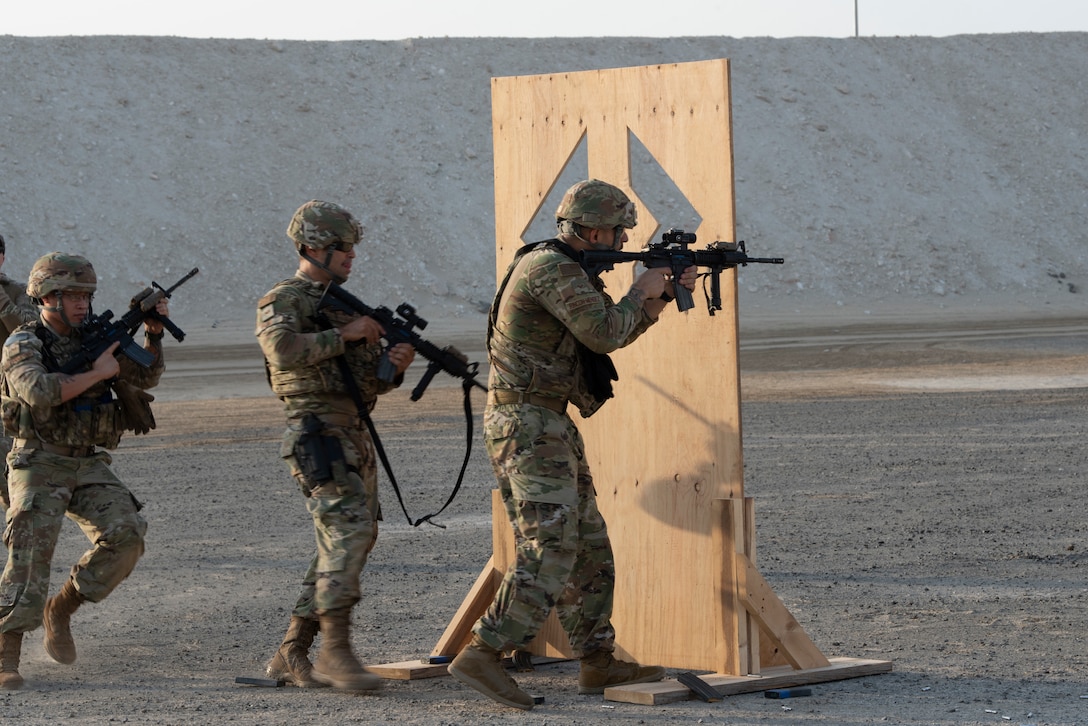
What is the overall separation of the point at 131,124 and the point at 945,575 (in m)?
44.8

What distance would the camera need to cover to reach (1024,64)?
64.5 metres

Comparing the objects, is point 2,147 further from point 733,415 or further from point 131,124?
point 733,415

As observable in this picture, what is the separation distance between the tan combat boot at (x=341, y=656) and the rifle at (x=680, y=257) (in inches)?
64.2

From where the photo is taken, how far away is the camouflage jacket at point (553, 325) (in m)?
5.60

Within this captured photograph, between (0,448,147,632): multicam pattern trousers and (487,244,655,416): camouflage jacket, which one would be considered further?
(0,448,147,632): multicam pattern trousers

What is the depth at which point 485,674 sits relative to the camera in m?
5.73

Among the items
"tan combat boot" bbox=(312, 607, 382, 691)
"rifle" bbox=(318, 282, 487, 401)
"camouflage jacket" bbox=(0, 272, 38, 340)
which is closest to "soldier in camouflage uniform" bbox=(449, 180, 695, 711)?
"rifle" bbox=(318, 282, 487, 401)

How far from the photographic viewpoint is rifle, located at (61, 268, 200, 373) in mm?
6480

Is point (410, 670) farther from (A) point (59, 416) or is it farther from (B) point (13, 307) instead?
(B) point (13, 307)

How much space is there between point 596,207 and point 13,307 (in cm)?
353

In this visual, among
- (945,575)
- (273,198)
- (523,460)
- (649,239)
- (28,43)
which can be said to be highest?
(28,43)

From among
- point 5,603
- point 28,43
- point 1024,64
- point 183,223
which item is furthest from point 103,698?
point 1024,64

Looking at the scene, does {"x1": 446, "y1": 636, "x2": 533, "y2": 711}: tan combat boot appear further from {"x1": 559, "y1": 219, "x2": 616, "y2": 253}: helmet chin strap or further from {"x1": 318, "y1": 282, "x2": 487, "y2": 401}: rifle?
{"x1": 559, "y1": 219, "x2": 616, "y2": 253}: helmet chin strap

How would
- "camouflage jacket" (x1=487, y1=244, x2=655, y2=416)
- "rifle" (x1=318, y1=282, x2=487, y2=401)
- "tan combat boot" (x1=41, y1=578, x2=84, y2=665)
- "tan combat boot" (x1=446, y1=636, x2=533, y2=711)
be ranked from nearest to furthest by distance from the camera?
"camouflage jacket" (x1=487, y1=244, x2=655, y2=416) → "tan combat boot" (x1=446, y1=636, x2=533, y2=711) → "rifle" (x1=318, y1=282, x2=487, y2=401) → "tan combat boot" (x1=41, y1=578, x2=84, y2=665)
